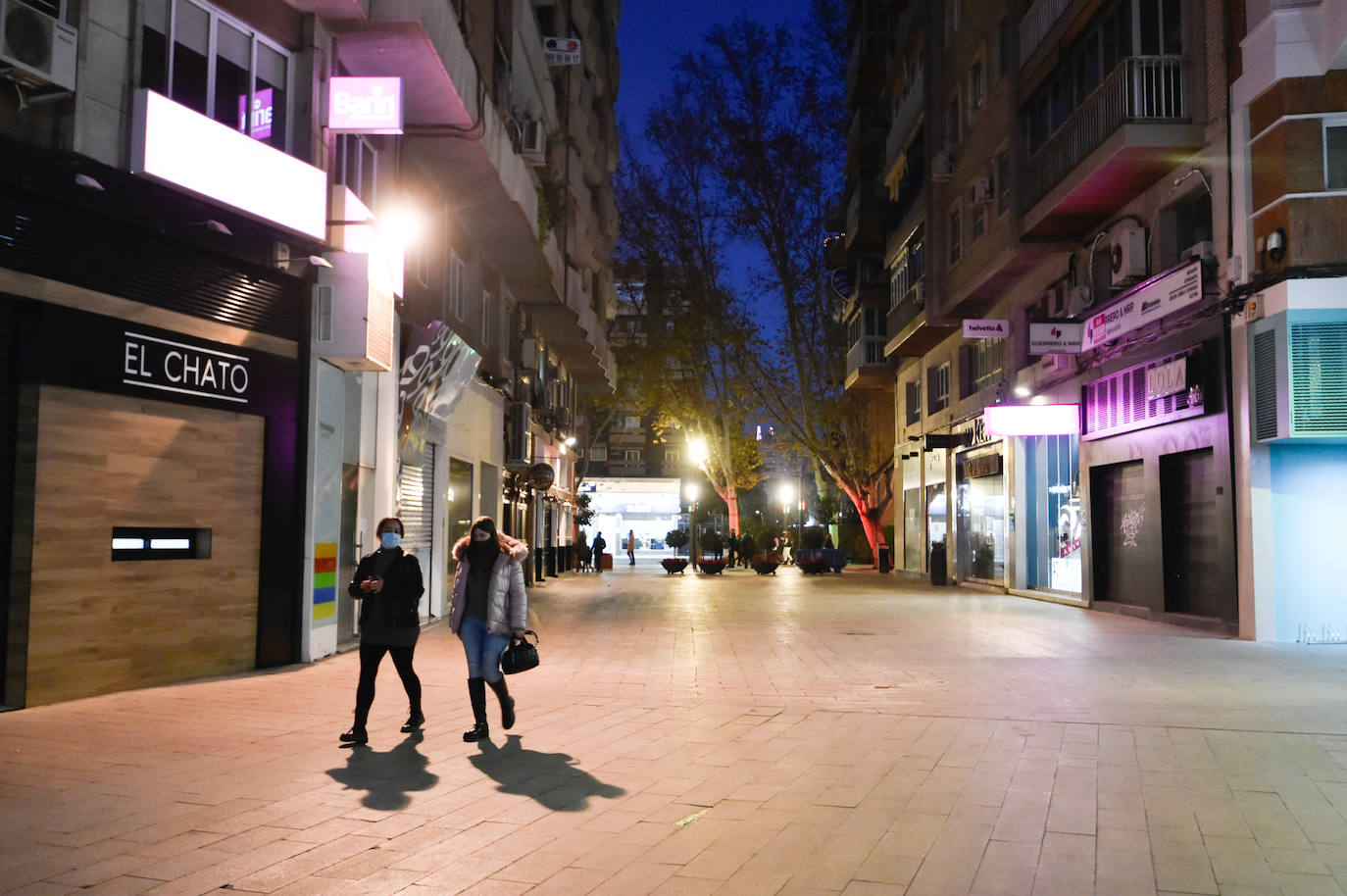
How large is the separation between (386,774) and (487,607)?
1.72 m

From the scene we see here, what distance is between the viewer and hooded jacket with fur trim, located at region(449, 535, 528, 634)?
8383mm

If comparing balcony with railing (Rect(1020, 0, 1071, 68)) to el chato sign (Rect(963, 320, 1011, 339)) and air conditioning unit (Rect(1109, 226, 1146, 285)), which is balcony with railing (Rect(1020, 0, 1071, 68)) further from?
el chato sign (Rect(963, 320, 1011, 339))

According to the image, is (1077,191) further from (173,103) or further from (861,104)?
(861,104)

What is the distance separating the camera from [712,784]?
6789mm

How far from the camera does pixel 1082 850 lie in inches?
211

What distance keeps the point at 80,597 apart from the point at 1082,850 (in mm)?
8374

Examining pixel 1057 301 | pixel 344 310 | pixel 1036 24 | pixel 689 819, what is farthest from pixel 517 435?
pixel 689 819

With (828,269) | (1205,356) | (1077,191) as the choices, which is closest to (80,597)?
(1205,356)

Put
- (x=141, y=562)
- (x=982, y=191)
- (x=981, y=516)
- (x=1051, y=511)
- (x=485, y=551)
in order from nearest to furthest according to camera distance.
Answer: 1. (x=485, y=551)
2. (x=141, y=562)
3. (x=1051, y=511)
4. (x=982, y=191)
5. (x=981, y=516)

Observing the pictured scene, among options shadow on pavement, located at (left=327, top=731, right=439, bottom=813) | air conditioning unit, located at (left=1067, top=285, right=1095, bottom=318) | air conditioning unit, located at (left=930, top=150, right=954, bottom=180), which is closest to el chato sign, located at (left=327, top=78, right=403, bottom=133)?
shadow on pavement, located at (left=327, top=731, right=439, bottom=813)

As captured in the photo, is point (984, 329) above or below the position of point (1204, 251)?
above

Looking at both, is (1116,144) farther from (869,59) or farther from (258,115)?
(869,59)

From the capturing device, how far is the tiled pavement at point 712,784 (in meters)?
4.99

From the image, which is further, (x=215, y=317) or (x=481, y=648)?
(x=215, y=317)
